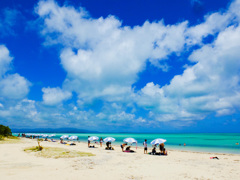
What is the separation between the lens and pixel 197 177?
11.7 meters

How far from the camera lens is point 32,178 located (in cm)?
1069

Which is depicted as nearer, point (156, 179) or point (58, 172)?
point (156, 179)

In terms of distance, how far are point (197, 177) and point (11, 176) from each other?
442 inches

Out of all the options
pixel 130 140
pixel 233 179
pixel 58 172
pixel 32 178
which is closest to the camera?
pixel 32 178

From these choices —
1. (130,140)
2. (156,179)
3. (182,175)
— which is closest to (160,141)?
(130,140)

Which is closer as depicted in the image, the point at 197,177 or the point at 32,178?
the point at 32,178

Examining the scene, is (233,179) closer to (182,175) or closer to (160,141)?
(182,175)

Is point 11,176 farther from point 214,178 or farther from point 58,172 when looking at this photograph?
point 214,178

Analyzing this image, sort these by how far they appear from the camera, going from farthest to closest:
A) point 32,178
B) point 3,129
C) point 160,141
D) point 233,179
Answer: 1. point 3,129
2. point 160,141
3. point 233,179
4. point 32,178

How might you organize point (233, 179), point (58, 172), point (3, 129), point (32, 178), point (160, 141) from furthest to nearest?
point (3, 129)
point (160, 141)
point (58, 172)
point (233, 179)
point (32, 178)

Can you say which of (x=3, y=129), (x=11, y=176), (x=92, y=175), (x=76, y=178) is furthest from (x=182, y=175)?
(x=3, y=129)

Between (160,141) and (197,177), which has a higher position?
(160,141)

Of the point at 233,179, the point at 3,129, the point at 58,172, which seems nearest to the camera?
the point at 233,179

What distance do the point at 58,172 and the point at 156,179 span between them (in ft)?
20.9
